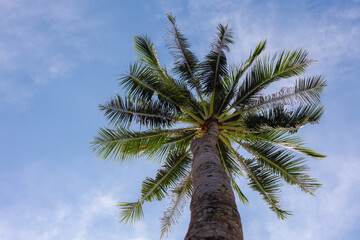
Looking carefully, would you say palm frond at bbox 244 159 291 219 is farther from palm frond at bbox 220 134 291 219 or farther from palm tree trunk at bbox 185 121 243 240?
palm tree trunk at bbox 185 121 243 240

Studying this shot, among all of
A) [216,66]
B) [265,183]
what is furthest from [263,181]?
[216,66]

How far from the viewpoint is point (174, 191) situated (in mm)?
8883

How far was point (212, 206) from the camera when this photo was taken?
130 inches

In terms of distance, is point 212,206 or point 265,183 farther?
point 265,183

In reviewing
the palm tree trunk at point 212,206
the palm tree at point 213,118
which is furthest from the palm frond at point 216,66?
the palm tree trunk at point 212,206

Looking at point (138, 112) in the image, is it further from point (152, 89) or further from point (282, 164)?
point (282, 164)

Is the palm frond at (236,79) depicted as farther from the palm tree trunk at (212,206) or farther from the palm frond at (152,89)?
the palm tree trunk at (212,206)

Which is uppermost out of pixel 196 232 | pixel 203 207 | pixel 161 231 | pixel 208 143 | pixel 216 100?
pixel 216 100

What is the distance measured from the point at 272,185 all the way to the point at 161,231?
3771 mm

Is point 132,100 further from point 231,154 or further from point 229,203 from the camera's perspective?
point 229,203

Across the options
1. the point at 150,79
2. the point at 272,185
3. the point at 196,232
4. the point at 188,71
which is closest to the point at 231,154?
the point at 272,185

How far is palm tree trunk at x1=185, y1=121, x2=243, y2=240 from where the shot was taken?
2.86 metres

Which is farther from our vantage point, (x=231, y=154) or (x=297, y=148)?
(x=231, y=154)

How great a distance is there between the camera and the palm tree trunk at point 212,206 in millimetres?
2857
